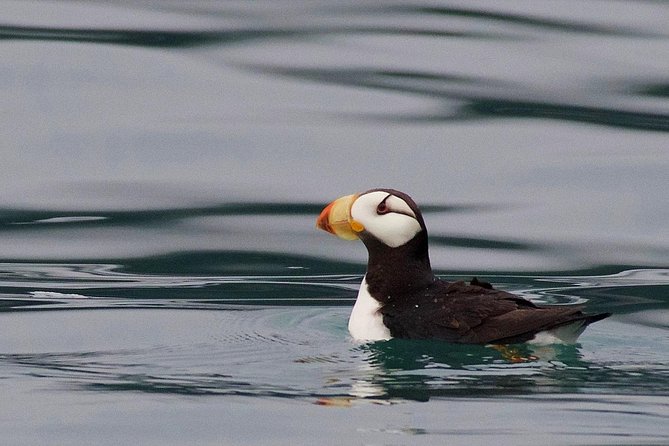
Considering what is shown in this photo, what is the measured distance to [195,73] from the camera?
1254 cm

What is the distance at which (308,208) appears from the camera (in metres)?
10.6

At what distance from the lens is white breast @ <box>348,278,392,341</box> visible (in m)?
7.19

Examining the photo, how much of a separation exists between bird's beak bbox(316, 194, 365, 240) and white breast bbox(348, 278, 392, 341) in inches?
10.2

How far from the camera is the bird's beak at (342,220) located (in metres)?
7.51

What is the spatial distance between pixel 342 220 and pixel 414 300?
585mm

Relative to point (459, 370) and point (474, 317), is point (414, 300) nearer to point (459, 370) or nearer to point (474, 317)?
point (474, 317)

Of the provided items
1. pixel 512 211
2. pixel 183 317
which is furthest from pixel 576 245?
pixel 183 317

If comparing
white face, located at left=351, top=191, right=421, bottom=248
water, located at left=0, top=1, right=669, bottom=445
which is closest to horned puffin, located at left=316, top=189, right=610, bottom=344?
white face, located at left=351, top=191, right=421, bottom=248

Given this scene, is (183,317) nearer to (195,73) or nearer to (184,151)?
(184,151)

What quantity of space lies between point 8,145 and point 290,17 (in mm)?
3221

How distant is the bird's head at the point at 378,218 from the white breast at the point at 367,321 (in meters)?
0.25

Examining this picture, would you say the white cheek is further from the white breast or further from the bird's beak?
the white breast

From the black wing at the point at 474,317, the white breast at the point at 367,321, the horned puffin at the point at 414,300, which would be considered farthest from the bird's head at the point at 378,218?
the black wing at the point at 474,317

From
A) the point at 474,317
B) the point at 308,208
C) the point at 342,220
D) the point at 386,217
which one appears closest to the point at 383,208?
Answer: the point at 386,217
